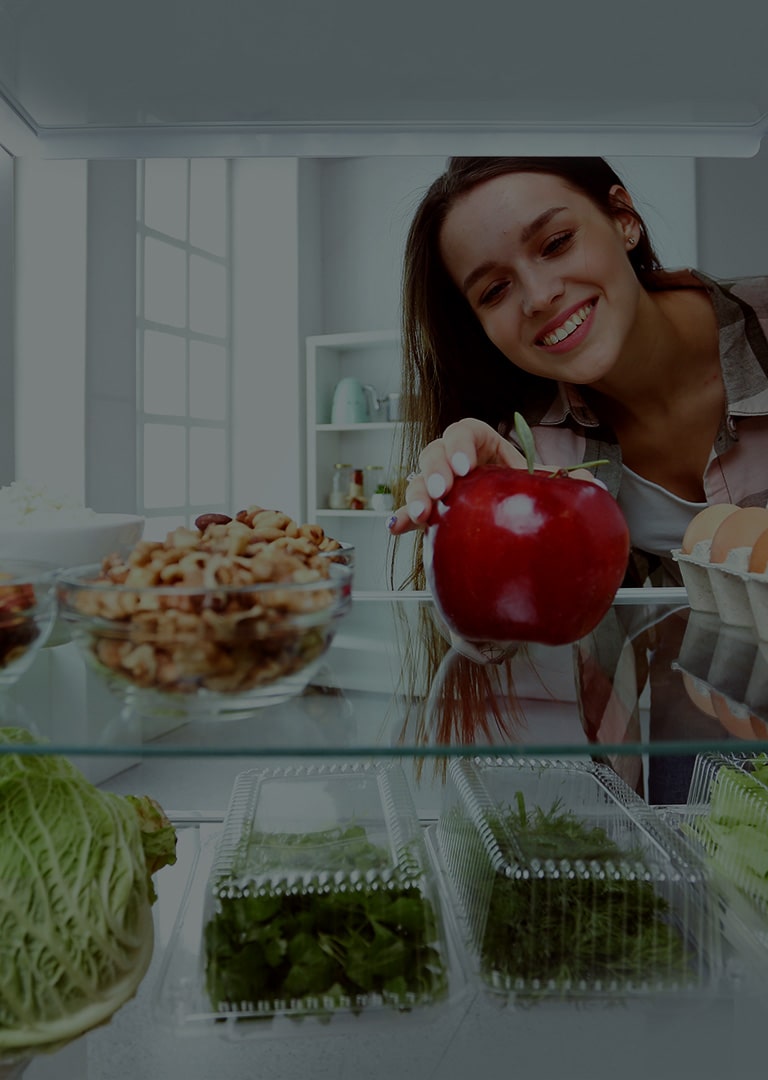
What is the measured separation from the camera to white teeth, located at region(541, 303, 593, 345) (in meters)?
1.57

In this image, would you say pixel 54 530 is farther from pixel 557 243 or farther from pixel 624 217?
pixel 624 217

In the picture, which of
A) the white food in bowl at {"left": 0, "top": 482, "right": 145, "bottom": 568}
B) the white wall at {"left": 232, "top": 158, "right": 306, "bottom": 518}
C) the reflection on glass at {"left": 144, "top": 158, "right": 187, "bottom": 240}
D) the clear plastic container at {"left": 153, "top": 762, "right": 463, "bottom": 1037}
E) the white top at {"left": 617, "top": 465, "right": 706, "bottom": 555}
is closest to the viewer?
the clear plastic container at {"left": 153, "top": 762, "right": 463, "bottom": 1037}

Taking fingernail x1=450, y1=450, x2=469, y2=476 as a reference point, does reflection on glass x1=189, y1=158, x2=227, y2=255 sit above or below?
above

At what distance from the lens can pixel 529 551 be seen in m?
0.55

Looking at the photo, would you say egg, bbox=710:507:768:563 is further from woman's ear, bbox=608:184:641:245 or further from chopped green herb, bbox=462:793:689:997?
woman's ear, bbox=608:184:641:245

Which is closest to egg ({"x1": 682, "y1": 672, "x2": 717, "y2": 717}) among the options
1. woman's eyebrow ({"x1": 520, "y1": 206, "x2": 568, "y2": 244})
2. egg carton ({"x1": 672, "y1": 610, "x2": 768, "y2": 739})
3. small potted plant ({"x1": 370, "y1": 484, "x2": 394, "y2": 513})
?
egg carton ({"x1": 672, "y1": 610, "x2": 768, "y2": 739})

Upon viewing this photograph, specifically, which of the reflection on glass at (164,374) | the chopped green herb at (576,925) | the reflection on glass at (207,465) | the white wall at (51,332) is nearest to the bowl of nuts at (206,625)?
the chopped green herb at (576,925)

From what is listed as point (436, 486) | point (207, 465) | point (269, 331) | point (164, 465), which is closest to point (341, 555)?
point (436, 486)

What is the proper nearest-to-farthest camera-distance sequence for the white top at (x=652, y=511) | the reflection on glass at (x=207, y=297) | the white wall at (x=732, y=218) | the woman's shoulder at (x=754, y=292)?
the white top at (x=652, y=511)
the woman's shoulder at (x=754, y=292)
the white wall at (x=732, y=218)
the reflection on glass at (x=207, y=297)

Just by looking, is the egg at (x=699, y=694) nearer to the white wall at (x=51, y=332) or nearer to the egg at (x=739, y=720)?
the egg at (x=739, y=720)

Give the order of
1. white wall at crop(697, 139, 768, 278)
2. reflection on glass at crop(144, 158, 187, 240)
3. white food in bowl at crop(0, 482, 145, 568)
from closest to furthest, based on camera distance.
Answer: white food in bowl at crop(0, 482, 145, 568), white wall at crop(697, 139, 768, 278), reflection on glass at crop(144, 158, 187, 240)

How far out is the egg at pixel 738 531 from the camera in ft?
2.04

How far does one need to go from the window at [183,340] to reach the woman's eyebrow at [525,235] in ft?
6.23

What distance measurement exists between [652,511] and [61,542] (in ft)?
3.86
